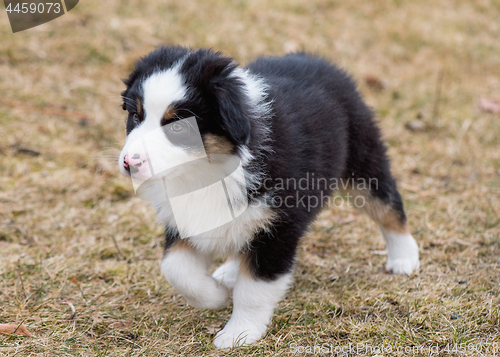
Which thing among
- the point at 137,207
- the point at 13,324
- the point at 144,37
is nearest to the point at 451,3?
the point at 144,37

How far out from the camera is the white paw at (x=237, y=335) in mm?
2566

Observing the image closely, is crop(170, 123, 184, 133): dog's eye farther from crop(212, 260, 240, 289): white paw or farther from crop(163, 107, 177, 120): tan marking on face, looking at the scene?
crop(212, 260, 240, 289): white paw

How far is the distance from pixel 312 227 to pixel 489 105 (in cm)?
415

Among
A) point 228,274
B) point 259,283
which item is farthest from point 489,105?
point 259,283

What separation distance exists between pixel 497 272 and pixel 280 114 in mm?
1758

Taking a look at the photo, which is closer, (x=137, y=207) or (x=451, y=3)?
(x=137, y=207)

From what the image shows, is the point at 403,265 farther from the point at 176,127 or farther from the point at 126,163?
the point at 126,163

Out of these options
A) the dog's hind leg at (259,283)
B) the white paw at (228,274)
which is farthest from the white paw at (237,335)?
the white paw at (228,274)

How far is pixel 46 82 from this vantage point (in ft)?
19.0

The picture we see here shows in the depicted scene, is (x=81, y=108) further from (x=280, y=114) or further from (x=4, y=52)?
(x=280, y=114)

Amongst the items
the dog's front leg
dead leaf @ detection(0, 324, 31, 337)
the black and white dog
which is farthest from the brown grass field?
the black and white dog

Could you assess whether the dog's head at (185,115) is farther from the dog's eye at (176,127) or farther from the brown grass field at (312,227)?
the brown grass field at (312,227)

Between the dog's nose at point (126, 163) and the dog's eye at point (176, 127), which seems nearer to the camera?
the dog's nose at point (126, 163)

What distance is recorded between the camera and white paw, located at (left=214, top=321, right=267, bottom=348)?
101 inches
